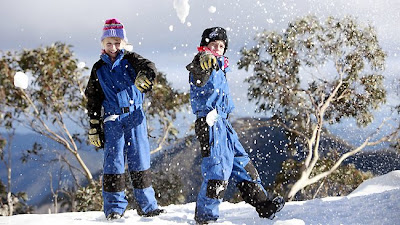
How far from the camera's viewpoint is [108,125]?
3.67 meters

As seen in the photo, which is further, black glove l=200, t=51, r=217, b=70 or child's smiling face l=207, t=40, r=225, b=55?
child's smiling face l=207, t=40, r=225, b=55

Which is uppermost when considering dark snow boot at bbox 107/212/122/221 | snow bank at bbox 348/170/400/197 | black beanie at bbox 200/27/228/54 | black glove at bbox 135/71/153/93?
black beanie at bbox 200/27/228/54

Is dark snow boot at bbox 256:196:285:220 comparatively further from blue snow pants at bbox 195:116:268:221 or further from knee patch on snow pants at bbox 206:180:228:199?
knee patch on snow pants at bbox 206:180:228:199

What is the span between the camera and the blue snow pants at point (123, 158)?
3.66 metres

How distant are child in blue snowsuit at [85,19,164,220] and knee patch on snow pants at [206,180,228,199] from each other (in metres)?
0.68

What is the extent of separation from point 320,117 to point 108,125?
982cm

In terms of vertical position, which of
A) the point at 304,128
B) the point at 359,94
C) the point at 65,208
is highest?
the point at 359,94

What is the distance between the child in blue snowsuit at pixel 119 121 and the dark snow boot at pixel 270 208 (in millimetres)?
878

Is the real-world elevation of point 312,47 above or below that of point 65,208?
above

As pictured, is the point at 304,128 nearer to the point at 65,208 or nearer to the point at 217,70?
the point at 65,208

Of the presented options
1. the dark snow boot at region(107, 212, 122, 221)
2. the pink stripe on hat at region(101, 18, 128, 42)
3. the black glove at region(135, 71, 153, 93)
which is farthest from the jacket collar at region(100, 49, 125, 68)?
the dark snow boot at region(107, 212, 122, 221)

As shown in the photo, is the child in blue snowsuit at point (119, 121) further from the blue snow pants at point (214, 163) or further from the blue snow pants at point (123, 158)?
the blue snow pants at point (214, 163)

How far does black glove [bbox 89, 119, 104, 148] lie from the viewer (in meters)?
3.76

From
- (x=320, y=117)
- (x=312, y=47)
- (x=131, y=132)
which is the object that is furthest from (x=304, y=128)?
(x=131, y=132)
